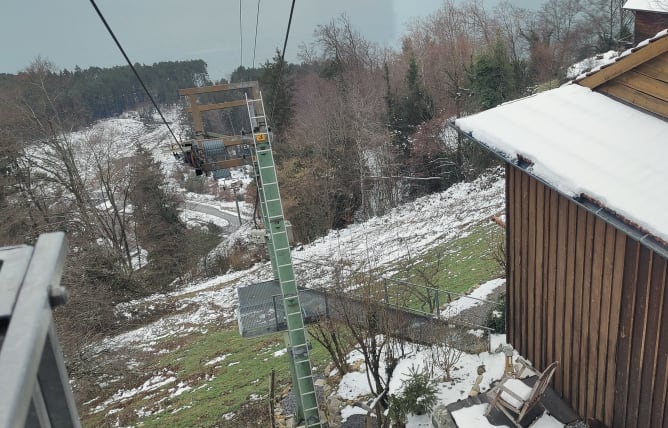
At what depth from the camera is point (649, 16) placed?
618 inches

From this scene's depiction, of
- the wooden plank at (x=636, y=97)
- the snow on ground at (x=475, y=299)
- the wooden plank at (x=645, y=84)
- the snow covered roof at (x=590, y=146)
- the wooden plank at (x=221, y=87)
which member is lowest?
the snow on ground at (x=475, y=299)

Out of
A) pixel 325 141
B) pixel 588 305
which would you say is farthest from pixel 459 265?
pixel 325 141

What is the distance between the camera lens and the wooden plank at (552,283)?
629cm

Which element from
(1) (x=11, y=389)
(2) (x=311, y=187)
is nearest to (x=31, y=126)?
(2) (x=311, y=187)

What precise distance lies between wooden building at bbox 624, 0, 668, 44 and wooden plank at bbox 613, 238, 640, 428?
522 inches

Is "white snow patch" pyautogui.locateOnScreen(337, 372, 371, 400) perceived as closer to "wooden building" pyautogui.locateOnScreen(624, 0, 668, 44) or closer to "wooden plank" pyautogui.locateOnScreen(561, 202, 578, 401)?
"wooden plank" pyautogui.locateOnScreen(561, 202, 578, 401)

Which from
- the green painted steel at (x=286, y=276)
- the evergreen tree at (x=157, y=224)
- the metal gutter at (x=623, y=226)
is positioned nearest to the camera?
the metal gutter at (x=623, y=226)

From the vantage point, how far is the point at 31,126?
23.2 m

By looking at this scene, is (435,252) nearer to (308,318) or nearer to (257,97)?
(308,318)

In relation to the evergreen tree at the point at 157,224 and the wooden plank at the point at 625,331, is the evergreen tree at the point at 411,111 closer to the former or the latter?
the evergreen tree at the point at 157,224

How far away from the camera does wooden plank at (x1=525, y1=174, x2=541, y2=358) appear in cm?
686

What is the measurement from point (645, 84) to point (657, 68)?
0.88ft

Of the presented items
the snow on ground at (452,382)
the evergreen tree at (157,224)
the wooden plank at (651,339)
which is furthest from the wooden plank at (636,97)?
the evergreen tree at (157,224)

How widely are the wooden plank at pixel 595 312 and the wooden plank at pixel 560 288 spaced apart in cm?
55
